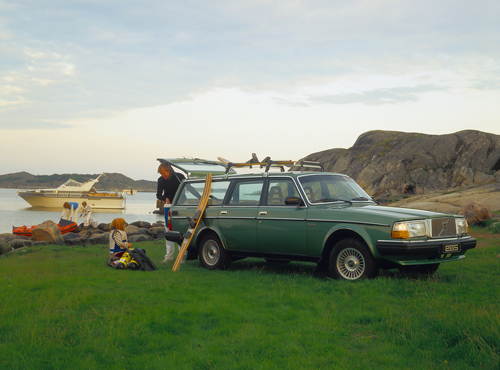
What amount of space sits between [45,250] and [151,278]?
29.7 feet

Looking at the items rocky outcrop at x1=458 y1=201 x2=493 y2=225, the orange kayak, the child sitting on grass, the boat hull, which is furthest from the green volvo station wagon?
the boat hull

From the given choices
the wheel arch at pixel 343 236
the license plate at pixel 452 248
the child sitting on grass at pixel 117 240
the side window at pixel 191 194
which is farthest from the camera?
the side window at pixel 191 194

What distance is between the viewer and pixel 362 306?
19.8 feet

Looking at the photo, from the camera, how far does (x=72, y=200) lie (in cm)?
7206

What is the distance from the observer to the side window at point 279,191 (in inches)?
346

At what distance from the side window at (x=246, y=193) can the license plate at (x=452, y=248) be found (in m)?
3.62

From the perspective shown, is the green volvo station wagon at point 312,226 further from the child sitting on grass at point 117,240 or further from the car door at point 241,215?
the child sitting on grass at point 117,240

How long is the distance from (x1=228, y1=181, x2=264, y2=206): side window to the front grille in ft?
11.2

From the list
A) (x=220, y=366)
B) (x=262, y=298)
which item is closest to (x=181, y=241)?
(x=262, y=298)

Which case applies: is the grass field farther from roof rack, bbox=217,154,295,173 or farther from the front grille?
roof rack, bbox=217,154,295,173

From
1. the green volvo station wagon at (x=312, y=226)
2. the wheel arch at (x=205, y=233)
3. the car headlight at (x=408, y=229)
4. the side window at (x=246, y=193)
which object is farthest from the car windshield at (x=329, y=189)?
the wheel arch at (x=205, y=233)

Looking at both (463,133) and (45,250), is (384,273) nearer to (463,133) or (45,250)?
(45,250)

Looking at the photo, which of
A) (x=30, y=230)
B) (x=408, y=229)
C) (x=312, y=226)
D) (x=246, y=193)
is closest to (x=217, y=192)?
(x=246, y=193)

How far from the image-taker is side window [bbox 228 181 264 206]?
9281 millimetres
